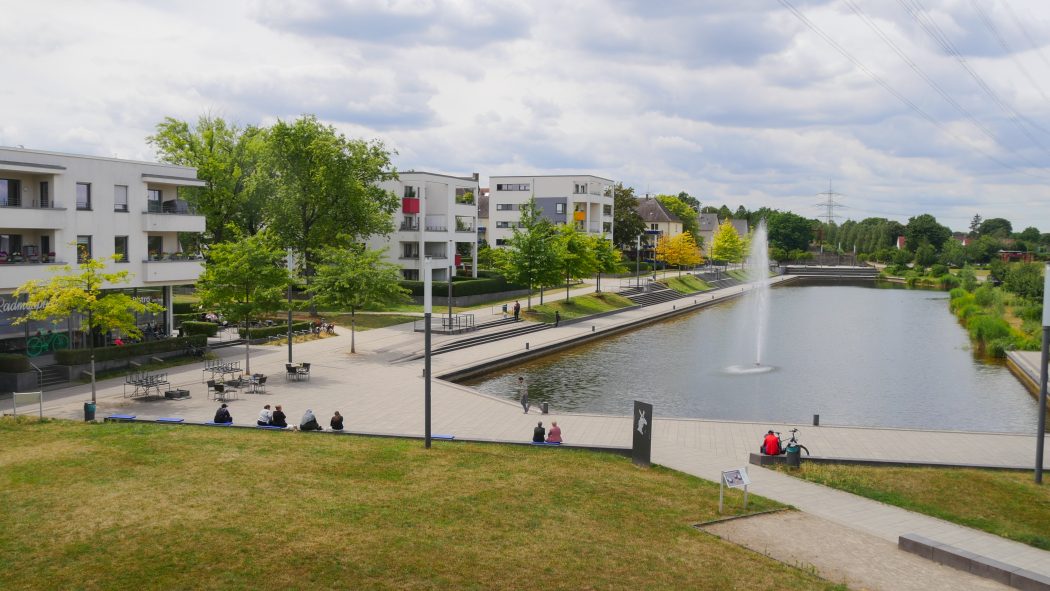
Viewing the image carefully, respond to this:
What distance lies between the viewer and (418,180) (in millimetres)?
71812

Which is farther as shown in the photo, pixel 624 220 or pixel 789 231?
pixel 789 231

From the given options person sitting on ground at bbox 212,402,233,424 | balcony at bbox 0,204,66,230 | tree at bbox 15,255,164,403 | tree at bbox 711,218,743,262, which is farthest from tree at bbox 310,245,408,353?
tree at bbox 711,218,743,262

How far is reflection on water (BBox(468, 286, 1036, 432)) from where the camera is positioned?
3353 cm

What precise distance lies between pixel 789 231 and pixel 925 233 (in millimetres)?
28509

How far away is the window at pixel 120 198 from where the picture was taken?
37.8 meters

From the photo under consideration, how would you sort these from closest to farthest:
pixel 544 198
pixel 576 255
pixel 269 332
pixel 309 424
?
pixel 309 424, pixel 269 332, pixel 576 255, pixel 544 198

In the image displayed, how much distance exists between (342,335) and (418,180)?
26.7 meters

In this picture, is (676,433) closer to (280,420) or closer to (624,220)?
(280,420)

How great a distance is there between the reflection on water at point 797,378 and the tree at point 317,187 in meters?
19.4

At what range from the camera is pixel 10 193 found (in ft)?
112

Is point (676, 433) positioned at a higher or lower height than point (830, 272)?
lower

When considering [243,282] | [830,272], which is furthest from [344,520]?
[830,272]

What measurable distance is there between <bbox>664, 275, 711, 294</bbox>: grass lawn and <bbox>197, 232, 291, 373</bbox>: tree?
5943cm

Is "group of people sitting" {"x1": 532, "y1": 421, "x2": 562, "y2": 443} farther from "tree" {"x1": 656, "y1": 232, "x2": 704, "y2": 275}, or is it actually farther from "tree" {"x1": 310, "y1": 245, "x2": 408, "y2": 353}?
"tree" {"x1": 656, "y1": 232, "x2": 704, "y2": 275}
